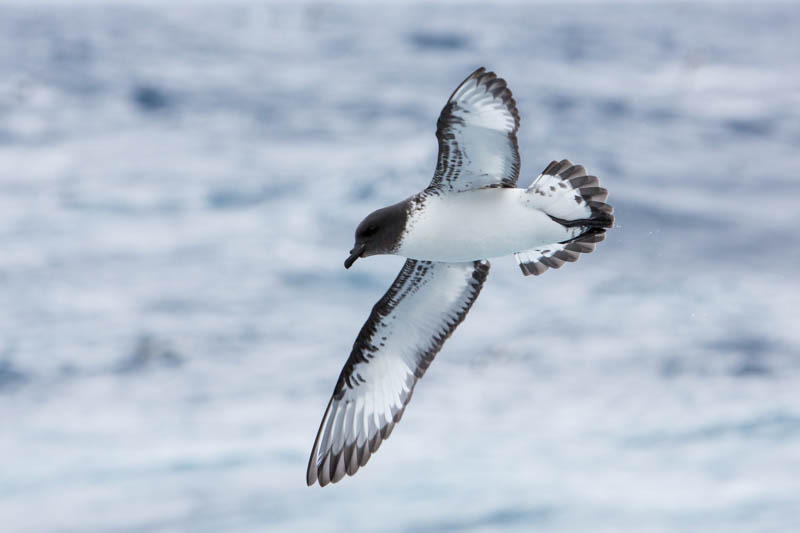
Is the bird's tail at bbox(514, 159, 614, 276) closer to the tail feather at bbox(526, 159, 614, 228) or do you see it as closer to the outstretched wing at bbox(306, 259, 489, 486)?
the tail feather at bbox(526, 159, 614, 228)

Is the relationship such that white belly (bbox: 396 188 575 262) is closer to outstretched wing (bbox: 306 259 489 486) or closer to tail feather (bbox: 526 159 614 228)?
tail feather (bbox: 526 159 614 228)

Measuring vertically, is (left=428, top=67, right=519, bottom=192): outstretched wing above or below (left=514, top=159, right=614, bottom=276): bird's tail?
above

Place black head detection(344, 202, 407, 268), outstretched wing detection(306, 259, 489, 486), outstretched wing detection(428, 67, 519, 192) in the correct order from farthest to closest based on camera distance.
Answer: outstretched wing detection(306, 259, 489, 486), black head detection(344, 202, 407, 268), outstretched wing detection(428, 67, 519, 192)

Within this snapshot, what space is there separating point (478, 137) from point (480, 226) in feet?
2.56

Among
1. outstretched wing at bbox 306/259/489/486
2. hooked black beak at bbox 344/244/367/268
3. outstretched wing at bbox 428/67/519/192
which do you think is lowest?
outstretched wing at bbox 306/259/489/486

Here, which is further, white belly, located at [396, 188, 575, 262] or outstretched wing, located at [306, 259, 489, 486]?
outstretched wing, located at [306, 259, 489, 486]

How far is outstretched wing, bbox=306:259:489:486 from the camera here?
9.51 m

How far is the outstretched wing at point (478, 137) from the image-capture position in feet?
25.2

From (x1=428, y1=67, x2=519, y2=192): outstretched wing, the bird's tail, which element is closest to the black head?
(x1=428, y1=67, x2=519, y2=192): outstretched wing

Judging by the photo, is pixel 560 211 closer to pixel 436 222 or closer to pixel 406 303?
pixel 436 222

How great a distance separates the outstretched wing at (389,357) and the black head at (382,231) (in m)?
1.19

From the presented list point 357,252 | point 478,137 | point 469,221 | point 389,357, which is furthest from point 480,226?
point 389,357

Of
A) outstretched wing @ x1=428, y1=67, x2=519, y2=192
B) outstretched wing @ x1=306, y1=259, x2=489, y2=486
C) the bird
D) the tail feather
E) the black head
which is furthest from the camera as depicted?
outstretched wing @ x1=306, y1=259, x2=489, y2=486

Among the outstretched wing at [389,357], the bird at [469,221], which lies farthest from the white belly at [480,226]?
the outstretched wing at [389,357]
